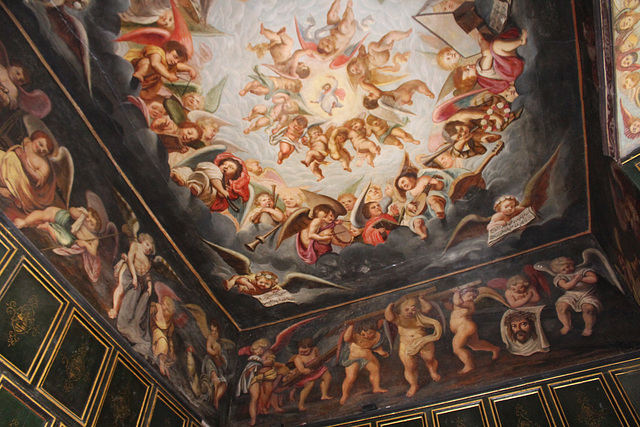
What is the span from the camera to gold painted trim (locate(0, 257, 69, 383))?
6183mm

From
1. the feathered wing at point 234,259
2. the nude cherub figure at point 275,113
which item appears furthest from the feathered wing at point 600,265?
the feathered wing at point 234,259

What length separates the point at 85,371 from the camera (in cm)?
709

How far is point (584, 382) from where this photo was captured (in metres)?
7.62

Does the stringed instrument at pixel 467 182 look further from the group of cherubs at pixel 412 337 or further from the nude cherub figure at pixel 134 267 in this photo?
the nude cherub figure at pixel 134 267

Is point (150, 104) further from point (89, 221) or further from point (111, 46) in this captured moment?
point (89, 221)

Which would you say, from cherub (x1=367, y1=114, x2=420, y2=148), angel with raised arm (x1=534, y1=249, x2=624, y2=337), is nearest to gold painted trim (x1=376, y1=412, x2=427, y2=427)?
angel with raised arm (x1=534, y1=249, x2=624, y2=337)

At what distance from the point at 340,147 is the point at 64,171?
4.40 m

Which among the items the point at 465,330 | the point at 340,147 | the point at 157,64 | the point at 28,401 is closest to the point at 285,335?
the point at 465,330

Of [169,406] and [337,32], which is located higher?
[337,32]

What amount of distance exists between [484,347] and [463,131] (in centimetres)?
362

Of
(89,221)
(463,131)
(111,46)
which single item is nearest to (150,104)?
(111,46)

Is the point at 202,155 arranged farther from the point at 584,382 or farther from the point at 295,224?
the point at 584,382

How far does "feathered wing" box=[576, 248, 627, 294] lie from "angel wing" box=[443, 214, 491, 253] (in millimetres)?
1686

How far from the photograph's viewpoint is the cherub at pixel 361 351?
9180mm
